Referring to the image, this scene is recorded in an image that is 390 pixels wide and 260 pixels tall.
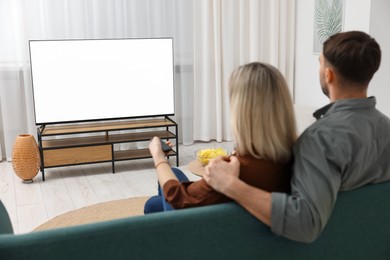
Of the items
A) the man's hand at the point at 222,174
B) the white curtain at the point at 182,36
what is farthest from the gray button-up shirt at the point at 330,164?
the white curtain at the point at 182,36

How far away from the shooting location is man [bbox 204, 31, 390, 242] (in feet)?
4.66

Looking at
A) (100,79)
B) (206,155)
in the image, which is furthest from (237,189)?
(100,79)

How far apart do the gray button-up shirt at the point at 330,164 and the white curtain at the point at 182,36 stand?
3.77 meters

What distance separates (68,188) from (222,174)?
285cm

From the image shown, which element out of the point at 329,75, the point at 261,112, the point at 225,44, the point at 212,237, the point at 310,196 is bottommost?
the point at 212,237

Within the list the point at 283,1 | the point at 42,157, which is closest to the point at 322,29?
the point at 283,1

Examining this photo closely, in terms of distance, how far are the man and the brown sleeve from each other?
0.19 feet

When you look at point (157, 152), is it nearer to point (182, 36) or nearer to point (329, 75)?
point (329, 75)

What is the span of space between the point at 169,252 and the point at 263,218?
30 centimetres

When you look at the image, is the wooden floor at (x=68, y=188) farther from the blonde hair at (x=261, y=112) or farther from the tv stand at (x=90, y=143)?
the blonde hair at (x=261, y=112)

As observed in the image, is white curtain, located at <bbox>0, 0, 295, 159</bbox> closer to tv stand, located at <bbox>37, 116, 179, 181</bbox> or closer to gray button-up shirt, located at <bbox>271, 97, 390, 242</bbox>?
tv stand, located at <bbox>37, 116, 179, 181</bbox>

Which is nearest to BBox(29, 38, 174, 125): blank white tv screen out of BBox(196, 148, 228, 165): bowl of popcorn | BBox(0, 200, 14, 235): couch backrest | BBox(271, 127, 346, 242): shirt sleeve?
BBox(196, 148, 228, 165): bowl of popcorn

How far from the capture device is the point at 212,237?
1449 mm

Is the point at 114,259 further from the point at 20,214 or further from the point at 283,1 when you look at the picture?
the point at 283,1
